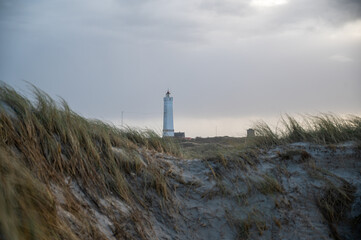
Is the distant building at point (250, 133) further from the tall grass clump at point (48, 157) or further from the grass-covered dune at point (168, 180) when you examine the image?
the tall grass clump at point (48, 157)

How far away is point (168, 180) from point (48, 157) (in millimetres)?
1845

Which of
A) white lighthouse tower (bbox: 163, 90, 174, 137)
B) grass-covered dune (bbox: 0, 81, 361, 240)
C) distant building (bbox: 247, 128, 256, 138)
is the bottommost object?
grass-covered dune (bbox: 0, 81, 361, 240)

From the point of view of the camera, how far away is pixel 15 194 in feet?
10.0

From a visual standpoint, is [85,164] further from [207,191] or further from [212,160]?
[212,160]

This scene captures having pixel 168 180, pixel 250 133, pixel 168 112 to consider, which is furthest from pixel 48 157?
pixel 168 112

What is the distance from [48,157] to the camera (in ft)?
14.4

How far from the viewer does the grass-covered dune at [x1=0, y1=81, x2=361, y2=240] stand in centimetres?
407

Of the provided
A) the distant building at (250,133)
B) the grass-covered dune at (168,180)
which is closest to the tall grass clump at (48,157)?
the grass-covered dune at (168,180)

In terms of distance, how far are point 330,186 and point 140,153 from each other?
2905 millimetres

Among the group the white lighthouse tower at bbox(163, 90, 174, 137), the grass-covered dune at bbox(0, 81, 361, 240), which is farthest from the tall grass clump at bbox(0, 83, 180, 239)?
the white lighthouse tower at bbox(163, 90, 174, 137)

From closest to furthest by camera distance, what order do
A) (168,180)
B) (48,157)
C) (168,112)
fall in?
(48,157), (168,180), (168,112)

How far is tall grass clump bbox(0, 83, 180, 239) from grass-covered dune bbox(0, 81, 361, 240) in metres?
0.01

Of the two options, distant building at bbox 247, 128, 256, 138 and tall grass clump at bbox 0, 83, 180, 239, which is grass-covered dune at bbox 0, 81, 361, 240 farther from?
distant building at bbox 247, 128, 256, 138

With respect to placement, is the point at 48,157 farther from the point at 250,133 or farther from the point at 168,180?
the point at 250,133
